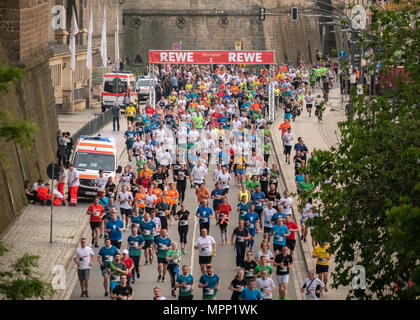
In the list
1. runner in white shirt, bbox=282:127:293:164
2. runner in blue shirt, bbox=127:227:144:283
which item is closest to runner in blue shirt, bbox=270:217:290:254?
runner in blue shirt, bbox=127:227:144:283

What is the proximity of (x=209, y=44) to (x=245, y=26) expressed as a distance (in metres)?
2.79

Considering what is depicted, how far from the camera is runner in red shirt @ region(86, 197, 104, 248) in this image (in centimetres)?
2558

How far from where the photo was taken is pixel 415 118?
19.1 m

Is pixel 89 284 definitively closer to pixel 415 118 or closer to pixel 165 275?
pixel 165 275

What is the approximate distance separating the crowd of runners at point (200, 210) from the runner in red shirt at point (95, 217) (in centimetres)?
2

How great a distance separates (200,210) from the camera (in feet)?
84.1

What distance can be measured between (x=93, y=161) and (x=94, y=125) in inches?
530

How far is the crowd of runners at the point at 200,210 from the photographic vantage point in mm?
20516

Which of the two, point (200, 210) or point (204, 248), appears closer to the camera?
point (204, 248)

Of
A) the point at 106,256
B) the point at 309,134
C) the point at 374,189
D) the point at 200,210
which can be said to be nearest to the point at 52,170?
the point at 200,210

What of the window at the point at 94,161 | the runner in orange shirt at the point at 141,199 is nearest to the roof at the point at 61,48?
the window at the point at 94,161

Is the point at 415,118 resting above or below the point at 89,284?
above

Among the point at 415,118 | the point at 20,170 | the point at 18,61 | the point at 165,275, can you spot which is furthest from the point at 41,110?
the point at 415,118

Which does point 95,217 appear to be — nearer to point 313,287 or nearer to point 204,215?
point 204,215
